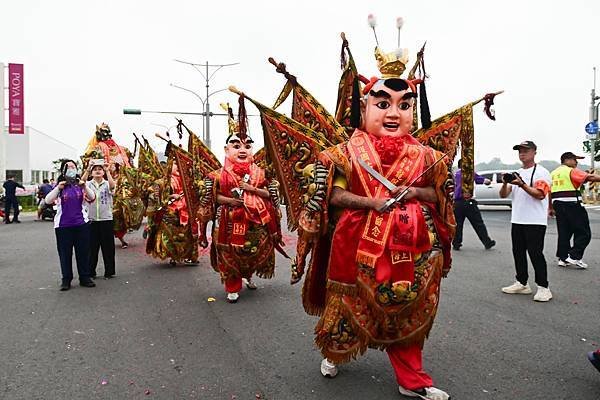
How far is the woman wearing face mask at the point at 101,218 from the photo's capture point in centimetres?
716

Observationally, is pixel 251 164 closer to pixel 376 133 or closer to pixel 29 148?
pixel 376 133

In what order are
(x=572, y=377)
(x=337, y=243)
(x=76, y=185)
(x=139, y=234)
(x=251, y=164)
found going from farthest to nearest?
(x=139, y=234) → (x=76, y=185) → (x=251, y=164) → (x=572, y=377) → (x=337, y=243)

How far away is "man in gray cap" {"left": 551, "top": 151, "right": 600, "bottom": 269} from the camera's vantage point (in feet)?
24.3

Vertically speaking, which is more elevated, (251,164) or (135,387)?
(251,164)

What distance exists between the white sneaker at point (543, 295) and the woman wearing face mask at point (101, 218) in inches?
219

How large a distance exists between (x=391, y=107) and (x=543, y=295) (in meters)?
3.45

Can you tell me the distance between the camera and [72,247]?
647cm

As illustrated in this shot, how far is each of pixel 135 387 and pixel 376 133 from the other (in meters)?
2.32

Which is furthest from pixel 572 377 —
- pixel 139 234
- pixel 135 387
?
pixel 139 234

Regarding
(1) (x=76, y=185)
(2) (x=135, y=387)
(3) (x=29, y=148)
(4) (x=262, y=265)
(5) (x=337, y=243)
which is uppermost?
(3) (x=29, y=148)

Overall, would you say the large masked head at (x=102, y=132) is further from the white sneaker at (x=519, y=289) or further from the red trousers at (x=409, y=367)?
the red trousers at (x=409, y=367)

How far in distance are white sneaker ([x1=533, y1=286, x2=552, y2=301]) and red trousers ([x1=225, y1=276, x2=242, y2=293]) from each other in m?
3.27

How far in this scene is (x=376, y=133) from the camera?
3.25 meters

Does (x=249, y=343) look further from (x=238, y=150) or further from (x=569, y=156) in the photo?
(x=569, y=156)
